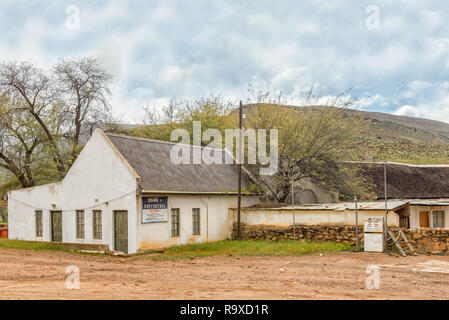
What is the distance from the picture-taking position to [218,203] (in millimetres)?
25188

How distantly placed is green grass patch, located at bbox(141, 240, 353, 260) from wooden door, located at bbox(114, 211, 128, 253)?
1.59 meters

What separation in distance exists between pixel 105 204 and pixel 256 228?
7.99 m

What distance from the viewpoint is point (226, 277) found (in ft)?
43.3

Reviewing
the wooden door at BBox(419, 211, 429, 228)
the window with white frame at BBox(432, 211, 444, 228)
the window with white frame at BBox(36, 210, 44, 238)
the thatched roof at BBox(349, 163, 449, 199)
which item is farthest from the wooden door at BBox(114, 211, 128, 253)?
the thatched roof at BBox(349, 163, 449, 199)

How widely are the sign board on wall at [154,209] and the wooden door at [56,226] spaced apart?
19.9ft

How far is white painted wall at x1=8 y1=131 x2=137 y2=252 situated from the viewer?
814 inches

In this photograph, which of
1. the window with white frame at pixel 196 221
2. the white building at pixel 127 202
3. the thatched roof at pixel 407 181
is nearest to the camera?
the white building at pixel 127 202

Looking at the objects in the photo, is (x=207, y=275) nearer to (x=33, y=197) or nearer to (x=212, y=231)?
(x=212, y=231)

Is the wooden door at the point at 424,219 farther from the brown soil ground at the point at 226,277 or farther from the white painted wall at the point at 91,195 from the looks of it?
the white painted wall at the point at 91,195

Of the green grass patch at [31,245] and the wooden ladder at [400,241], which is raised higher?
the wooden ladder at [400,241]

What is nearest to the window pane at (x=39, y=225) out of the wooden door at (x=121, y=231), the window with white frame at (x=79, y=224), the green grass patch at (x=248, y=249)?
the window with white frame at (x=79, y=224)

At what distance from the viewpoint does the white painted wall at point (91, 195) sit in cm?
2069

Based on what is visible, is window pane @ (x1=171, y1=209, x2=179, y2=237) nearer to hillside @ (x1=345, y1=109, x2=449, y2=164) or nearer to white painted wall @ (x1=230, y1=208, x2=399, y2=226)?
white painted wall @ (x1=230, y1=208, x2=399, y2=226)
